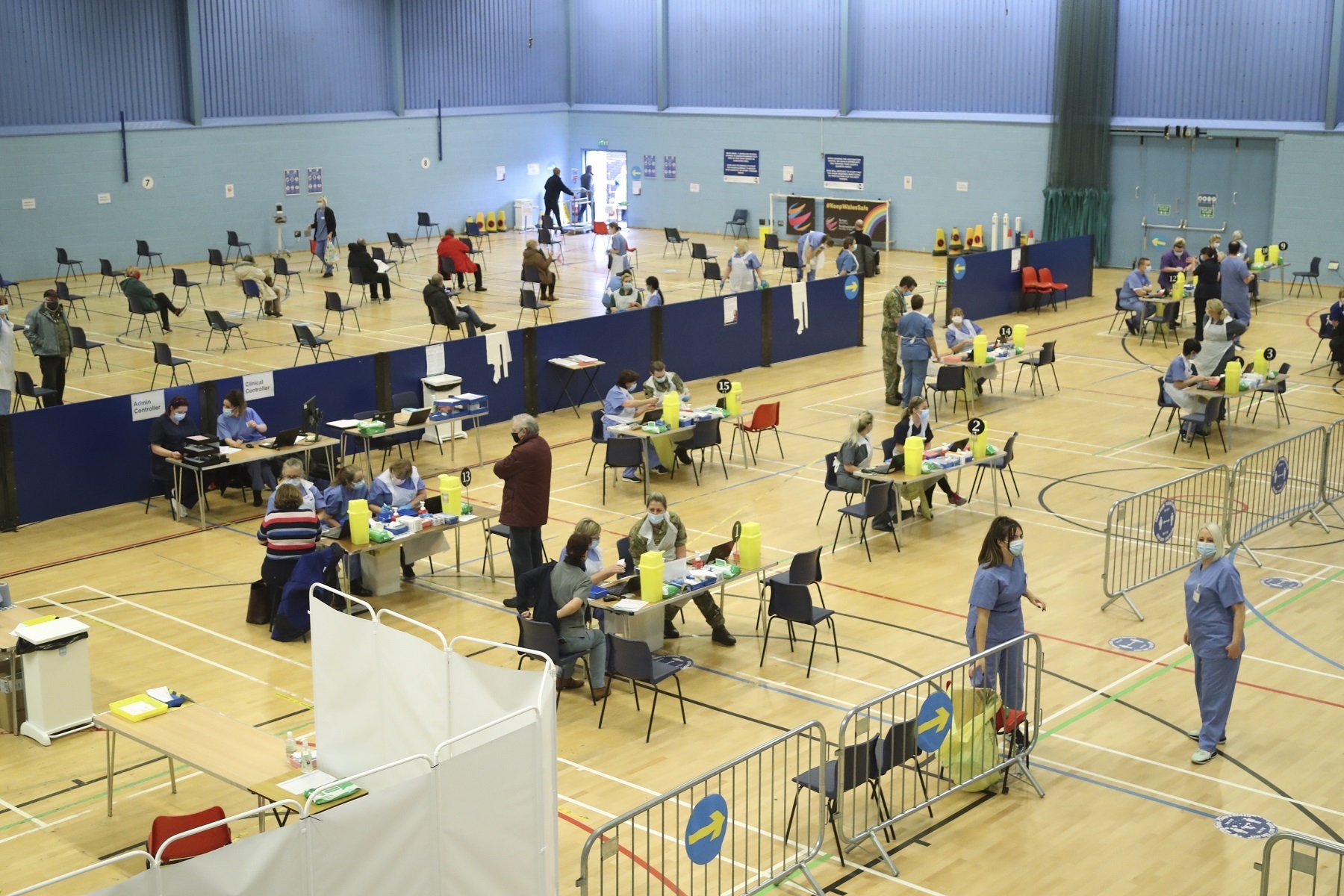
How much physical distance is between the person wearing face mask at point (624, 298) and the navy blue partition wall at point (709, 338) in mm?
1241

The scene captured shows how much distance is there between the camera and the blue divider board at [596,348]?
66.2 ft

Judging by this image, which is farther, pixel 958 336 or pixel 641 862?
pixel 958 336

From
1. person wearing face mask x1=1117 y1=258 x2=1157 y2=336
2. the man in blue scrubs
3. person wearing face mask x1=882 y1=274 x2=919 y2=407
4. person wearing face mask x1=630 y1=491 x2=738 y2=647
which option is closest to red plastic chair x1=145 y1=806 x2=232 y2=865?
person wearing face mask x1=630 y1=491 x2=738 y2=647

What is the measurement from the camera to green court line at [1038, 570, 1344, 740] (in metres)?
10.7

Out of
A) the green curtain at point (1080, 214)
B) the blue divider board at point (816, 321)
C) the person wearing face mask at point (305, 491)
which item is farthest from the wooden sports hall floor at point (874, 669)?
the green curtain at point (1080, 214)

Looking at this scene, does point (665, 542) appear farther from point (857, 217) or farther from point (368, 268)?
point (857, 217)

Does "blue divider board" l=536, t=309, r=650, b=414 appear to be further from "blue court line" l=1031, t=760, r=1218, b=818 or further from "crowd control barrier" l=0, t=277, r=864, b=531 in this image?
"blue court line" l=1031, t=760, r=1218, b=818

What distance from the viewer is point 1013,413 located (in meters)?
20.3

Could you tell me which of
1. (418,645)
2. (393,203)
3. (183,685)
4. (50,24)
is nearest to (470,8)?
(393,203)

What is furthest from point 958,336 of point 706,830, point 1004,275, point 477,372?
point 706,830

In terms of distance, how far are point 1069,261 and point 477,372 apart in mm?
14849

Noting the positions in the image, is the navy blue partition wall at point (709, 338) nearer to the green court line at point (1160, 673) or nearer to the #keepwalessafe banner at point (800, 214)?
the green court line at point (1160, 673)

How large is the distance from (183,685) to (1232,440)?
1318 cm

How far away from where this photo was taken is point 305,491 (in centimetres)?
1344
